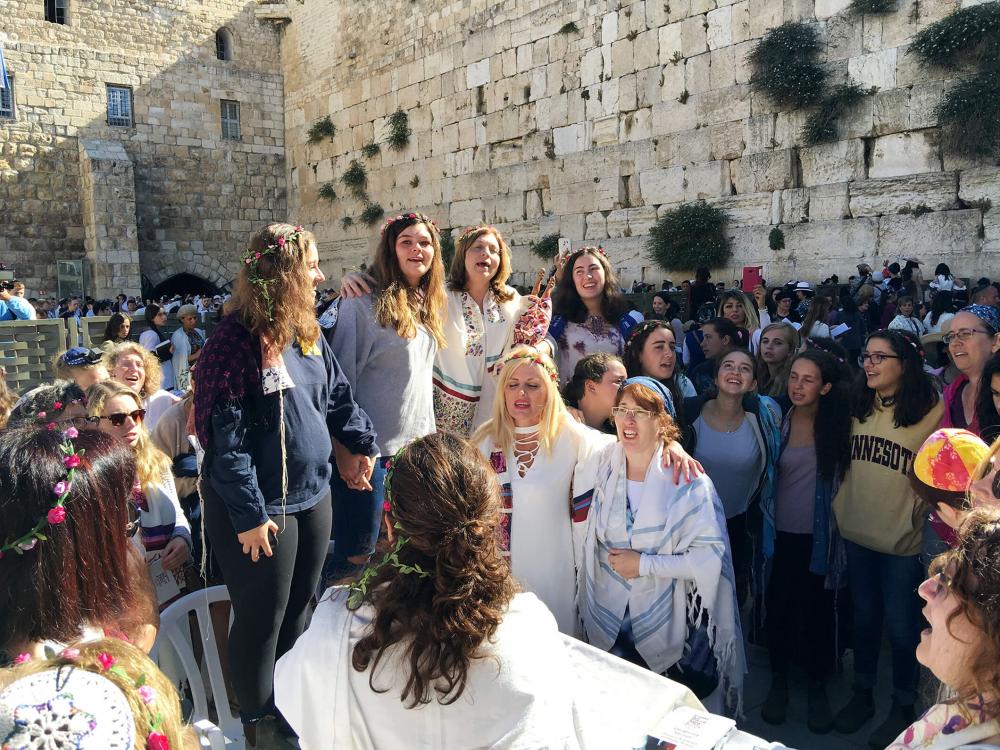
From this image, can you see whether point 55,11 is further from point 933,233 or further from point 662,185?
point 933,233

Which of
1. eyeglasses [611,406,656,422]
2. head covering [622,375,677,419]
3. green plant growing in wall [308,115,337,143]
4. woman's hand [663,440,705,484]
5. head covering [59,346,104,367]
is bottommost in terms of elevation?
woman's hand [663,440,705,484]

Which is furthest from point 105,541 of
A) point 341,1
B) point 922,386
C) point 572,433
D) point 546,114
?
point 341,1

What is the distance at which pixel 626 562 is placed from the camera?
294 cm

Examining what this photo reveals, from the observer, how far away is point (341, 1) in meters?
17.3

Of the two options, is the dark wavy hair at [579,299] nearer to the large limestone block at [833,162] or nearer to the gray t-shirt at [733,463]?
the gray t-shirt at [733,463]

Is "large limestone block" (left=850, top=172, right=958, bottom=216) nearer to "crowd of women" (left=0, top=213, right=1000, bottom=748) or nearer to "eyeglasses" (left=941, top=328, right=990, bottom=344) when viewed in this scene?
"crowd of women" (left=0, top=213, right=1000, bottom=748)

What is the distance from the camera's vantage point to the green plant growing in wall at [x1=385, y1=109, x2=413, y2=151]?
15.9 metres

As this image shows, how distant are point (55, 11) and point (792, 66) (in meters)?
15.0

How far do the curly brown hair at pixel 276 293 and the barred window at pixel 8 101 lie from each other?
55.6 feet

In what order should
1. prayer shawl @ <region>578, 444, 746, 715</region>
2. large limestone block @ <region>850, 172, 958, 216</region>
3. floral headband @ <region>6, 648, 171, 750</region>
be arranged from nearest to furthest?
floral headband @ <region>6, 648, 171, 750</region> < prayer shawl @ <region>578, 444, 746, 715</region> < large limestone block @ <region>850, 172, 958, 216</region>

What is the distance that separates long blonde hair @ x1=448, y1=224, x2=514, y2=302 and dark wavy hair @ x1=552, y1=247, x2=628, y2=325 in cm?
71

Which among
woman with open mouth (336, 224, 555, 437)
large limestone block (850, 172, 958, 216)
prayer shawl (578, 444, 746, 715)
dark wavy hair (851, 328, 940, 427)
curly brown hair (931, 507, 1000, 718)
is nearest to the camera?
curly brown hair (931, 507, 1000, 718)

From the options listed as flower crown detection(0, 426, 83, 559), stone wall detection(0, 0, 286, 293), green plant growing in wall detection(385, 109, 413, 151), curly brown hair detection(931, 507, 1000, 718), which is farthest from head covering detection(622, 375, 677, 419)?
stone wall detection(0, 0, 286, 293)

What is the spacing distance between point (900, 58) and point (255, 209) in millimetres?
14243
